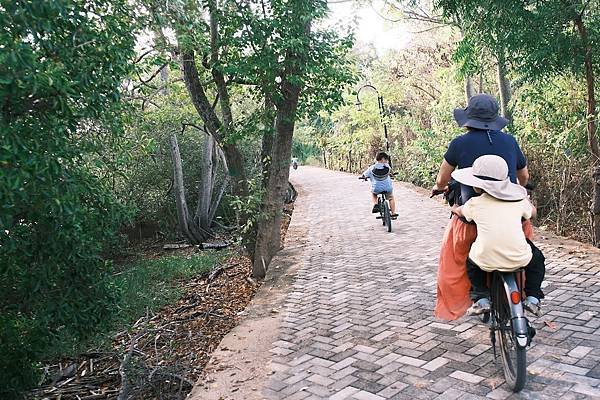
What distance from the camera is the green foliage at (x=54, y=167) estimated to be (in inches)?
134

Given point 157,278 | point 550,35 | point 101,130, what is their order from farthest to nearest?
1. point 157,278
2. point 550,35
3. point 101,130

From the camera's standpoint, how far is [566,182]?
8.78m

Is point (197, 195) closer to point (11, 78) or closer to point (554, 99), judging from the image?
point (554, 99)

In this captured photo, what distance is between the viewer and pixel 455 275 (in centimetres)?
364

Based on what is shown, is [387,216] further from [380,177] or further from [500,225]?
[500,225]

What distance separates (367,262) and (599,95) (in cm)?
409

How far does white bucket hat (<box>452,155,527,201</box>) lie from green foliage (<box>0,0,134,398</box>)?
2.83 meters

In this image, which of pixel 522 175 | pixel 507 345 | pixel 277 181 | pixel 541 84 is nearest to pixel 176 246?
pixel 277 181

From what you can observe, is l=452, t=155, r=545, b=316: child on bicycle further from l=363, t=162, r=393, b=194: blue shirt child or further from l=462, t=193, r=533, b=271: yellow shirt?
l=363, t=162, r=393, b=194: blue shirt child

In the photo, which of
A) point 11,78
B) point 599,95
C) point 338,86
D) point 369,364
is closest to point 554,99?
point 599,95

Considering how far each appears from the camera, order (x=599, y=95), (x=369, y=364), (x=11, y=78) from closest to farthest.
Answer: (x=11, y=78) → (x=369, y=364) → (x=599, y=95)

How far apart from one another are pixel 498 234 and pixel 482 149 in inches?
30.7

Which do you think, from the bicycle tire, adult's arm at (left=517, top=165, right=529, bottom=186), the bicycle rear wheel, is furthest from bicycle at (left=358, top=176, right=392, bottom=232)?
the bicycle rear wheel

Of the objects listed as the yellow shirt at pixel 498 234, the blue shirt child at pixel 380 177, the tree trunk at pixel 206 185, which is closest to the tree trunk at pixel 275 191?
the blue shirt child at pixel 380 177
